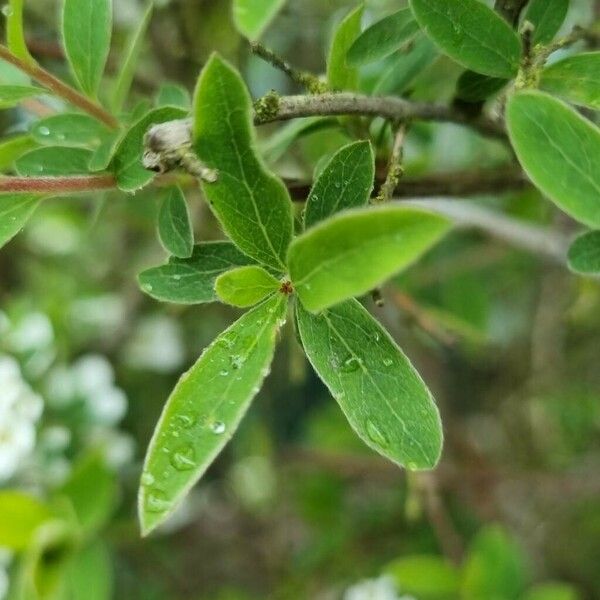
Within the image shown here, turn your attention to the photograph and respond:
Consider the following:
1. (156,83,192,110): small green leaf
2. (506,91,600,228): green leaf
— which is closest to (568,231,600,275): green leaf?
(506,91,600,228): green leaf

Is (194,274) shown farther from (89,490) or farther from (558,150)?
(89,490)

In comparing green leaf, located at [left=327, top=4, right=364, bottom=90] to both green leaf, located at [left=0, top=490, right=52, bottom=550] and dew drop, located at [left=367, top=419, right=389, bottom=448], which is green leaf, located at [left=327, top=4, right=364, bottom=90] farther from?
green leaf, located at [left=0, top=490, right=52, bottom=550]

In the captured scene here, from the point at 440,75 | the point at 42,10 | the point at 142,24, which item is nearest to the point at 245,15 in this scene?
the point at 142,24

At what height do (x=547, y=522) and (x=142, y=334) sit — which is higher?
(x=142, y=334)

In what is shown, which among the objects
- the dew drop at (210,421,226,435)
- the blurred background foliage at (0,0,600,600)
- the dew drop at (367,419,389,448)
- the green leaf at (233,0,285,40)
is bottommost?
the blurred background foliage at (0,0,600,600)

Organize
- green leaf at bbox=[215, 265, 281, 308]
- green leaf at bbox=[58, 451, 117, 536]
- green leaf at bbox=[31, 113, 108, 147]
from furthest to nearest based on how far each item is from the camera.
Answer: green leaf at bbox=[58, 451, 117, 536], green leaf at bbox=[31, 113, 108, 147], green leaf at bbox=[215, 265, 281, 308]

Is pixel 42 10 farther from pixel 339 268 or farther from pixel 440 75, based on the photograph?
pixel 339 268

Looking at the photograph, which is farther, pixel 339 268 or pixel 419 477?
pixel 419 477

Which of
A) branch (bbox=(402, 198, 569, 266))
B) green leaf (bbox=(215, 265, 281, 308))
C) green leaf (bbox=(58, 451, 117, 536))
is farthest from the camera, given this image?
green leaf (bbox=(58, 451, 117, 536))
